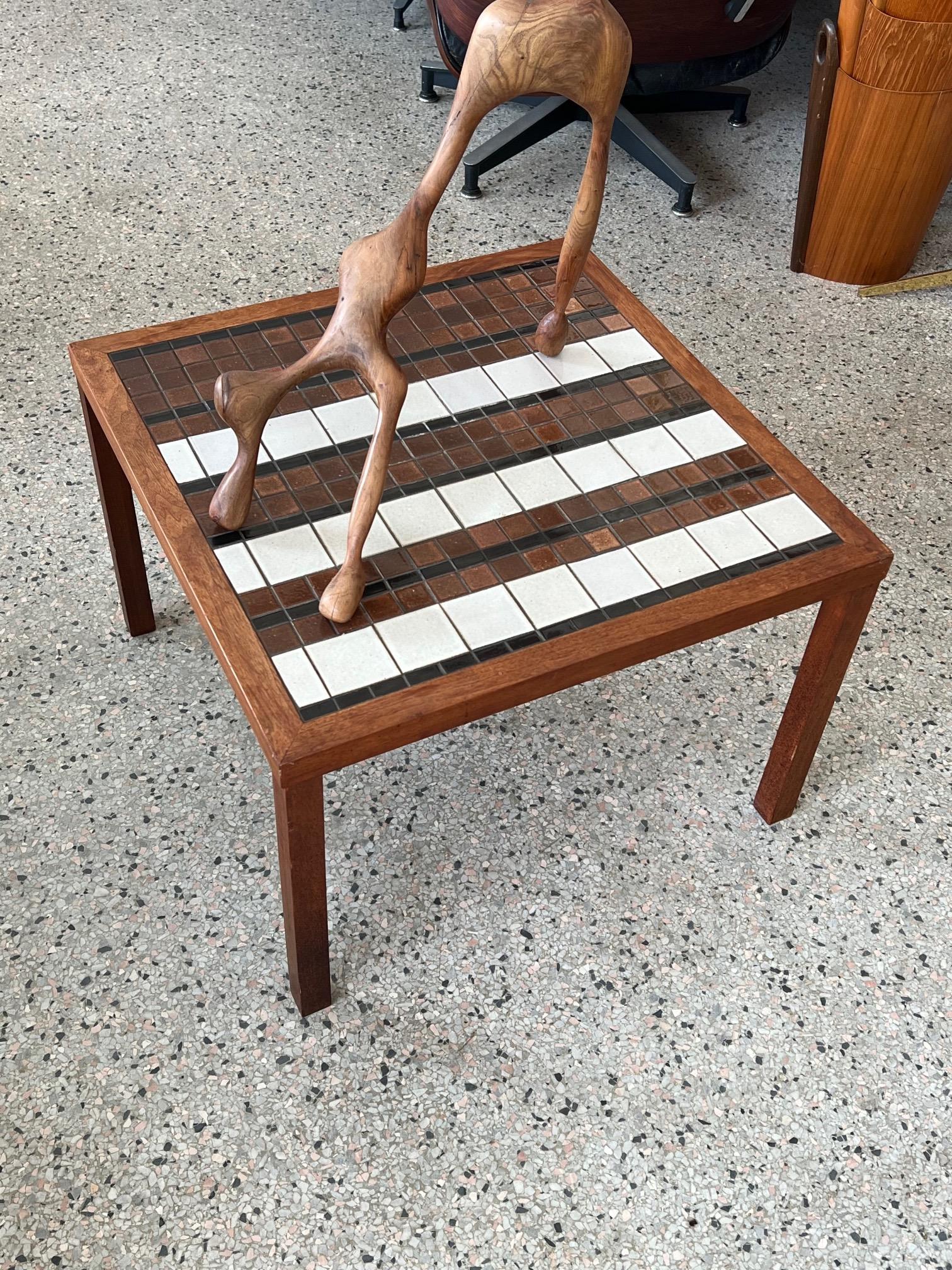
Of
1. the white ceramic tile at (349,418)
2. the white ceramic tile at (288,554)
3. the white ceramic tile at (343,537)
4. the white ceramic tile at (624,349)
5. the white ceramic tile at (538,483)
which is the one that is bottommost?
the white ceramic tile at (288,554)

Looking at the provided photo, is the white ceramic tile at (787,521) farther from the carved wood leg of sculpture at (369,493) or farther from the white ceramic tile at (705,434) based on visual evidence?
the carved wood leg of sculpture at (369,493)

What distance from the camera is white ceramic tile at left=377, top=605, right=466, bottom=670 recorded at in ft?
3.64

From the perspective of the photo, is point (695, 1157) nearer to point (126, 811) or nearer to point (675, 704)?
point (675, 704)

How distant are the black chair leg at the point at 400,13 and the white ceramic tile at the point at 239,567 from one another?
7.12 feet

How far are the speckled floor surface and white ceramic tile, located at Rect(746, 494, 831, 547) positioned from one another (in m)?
0.40

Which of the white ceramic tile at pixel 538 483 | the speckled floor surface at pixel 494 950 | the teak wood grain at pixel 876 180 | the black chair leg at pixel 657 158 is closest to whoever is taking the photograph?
the speckled floor surface at pixel 494 950

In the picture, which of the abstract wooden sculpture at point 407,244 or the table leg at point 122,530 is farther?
the table leg at point 122,530

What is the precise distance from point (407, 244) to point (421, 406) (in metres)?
0.28

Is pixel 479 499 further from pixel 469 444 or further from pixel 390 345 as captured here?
pixel 390 345

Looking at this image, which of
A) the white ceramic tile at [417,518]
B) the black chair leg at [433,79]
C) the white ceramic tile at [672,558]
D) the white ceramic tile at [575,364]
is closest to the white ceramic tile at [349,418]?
the white ceramic tile at [417,518]

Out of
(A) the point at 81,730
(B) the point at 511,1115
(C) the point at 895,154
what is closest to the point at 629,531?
(B) the point at 511,1115

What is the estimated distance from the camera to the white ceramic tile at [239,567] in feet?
3.81

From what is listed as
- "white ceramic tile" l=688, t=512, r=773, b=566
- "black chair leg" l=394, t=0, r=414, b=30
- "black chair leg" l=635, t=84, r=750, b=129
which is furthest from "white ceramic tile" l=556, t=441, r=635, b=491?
"black chair leg" l=394, t=0, r=414, b=30

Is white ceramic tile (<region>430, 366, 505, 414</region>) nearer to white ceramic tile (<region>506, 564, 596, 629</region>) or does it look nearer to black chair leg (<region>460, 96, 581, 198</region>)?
white ceramic tile (<region>506, 564, 596, 629</region>)
